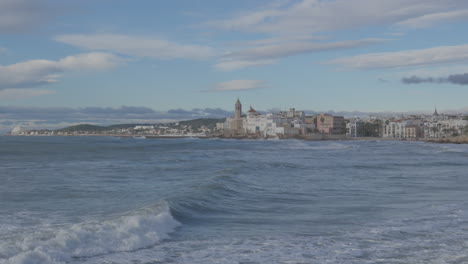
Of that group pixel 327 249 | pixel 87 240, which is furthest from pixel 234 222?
pixel 87 240

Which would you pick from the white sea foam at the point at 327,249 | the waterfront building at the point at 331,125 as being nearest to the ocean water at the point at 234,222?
the white sea foam at the point at 327,249

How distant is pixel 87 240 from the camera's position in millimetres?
7582

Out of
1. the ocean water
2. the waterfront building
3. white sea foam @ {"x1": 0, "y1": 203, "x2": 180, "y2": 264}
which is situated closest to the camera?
white sea foam @ {"x1": 0, "y1": 203, "x2": 180, "y2": 264}

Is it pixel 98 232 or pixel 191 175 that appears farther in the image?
pixel 191 175

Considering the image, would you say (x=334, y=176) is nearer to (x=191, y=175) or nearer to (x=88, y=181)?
(x=191, y=175)

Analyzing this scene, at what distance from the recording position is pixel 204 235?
843 cm

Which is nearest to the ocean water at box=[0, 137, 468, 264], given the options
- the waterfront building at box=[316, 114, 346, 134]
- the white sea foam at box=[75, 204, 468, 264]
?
the white sea foam at box=[75, 204, 468, 264]

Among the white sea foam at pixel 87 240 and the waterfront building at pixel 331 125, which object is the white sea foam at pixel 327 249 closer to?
the white sea foam at pixel 87 240

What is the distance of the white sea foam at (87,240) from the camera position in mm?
6672

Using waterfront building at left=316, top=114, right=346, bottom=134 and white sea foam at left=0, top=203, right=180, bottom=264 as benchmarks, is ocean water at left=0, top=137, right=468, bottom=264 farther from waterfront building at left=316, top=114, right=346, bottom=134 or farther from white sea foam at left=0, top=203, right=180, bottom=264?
waterfront building at left=316, top=114, right=346, bottom=134

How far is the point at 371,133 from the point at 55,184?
126442 mm

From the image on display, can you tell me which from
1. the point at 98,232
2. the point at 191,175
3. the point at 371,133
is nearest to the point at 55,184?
the point at 191,175

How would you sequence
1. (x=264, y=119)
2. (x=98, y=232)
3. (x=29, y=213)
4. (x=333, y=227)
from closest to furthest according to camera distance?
(x=98, y=232), (x=333, y=227), (x=29, y=213), (x=264, y=119)

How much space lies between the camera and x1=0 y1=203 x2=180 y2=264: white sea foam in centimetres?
667
